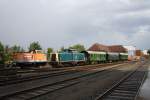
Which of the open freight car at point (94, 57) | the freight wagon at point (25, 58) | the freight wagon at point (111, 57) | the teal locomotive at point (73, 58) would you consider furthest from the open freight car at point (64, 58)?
the freight wagon at point (111, 57)

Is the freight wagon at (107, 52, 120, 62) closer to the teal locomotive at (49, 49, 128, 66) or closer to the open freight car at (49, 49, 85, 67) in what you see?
the teal locomotive at (49, 49, 128, 66)

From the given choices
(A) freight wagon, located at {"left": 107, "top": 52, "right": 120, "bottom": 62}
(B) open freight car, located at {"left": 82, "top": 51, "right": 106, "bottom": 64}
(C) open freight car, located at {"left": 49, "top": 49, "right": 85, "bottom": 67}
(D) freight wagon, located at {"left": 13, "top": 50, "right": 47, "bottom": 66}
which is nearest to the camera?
(D) freight wagon, located at {"left": 13, "top": 50, "right": 47, "bottom": 66}

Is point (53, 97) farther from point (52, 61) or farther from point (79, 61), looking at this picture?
point (79, 61)

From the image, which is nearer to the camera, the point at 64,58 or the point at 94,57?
the point at 64,58

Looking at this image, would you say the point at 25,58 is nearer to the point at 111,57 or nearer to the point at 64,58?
the point at 64,58

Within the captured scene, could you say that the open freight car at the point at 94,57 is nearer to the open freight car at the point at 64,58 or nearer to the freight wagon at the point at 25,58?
the open freight car at the point at 64,58

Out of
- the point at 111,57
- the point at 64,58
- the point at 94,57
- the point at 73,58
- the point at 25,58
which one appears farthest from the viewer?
the point at 111,57

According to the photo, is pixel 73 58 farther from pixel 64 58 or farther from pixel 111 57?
pixel 111 57

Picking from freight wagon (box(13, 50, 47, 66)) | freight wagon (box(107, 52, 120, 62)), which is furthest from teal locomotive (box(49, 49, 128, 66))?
freight wagon (box(13, 50, 47, 66))

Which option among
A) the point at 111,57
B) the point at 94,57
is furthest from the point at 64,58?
the point at 111,57

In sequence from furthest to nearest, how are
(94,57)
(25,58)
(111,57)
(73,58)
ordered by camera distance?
1. (111,57)
2. (94,57)
3. (73,58)
4. (25,58)

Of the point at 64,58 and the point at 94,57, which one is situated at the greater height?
the point at 94,57

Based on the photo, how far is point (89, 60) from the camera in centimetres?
5331

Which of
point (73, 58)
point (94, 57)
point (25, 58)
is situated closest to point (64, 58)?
point (73, 58)
